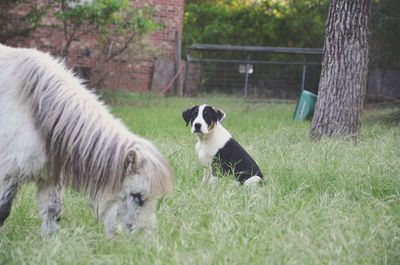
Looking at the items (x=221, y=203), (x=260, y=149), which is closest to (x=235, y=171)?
(x=221, y=203)

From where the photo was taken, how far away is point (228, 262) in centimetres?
244

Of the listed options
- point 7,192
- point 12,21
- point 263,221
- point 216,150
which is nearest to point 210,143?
point 216,150

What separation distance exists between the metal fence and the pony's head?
10.7 m

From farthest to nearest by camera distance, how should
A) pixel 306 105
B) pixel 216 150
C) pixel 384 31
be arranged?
1. pixel 384 31
2. pixel 306 105
3. pixel 216 150

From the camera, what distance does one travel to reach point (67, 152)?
9.41ft

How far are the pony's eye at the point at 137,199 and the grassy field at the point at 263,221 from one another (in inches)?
8.1

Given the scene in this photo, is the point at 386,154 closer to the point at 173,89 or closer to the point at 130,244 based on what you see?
the point at 130,244

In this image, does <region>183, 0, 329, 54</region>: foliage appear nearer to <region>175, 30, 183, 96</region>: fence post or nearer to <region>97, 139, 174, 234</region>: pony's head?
<region>175, 30, 183, 96</region>: fence post

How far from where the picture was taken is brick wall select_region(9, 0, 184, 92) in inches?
459

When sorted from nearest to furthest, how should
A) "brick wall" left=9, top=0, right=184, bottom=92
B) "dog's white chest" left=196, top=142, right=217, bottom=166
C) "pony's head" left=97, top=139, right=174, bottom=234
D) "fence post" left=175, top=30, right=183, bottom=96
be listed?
"pony's head" left=97, top=139, right=174, bottom=234
"dog's white chest" left=196, top=142, right=217, bottom=166
"brick wall" left=9, top=0, right=184, bottom=92
"fence post" left=175, top=30, right=183, bottom=96

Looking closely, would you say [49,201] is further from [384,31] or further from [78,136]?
[384,31]

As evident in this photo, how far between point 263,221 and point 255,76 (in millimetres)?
11301

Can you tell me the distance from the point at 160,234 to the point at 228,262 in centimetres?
58

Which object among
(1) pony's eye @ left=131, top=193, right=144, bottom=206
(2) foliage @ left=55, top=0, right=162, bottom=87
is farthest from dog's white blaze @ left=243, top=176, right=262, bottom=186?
(2) foliage @ left=55, top=0, right=162, bottom=87
